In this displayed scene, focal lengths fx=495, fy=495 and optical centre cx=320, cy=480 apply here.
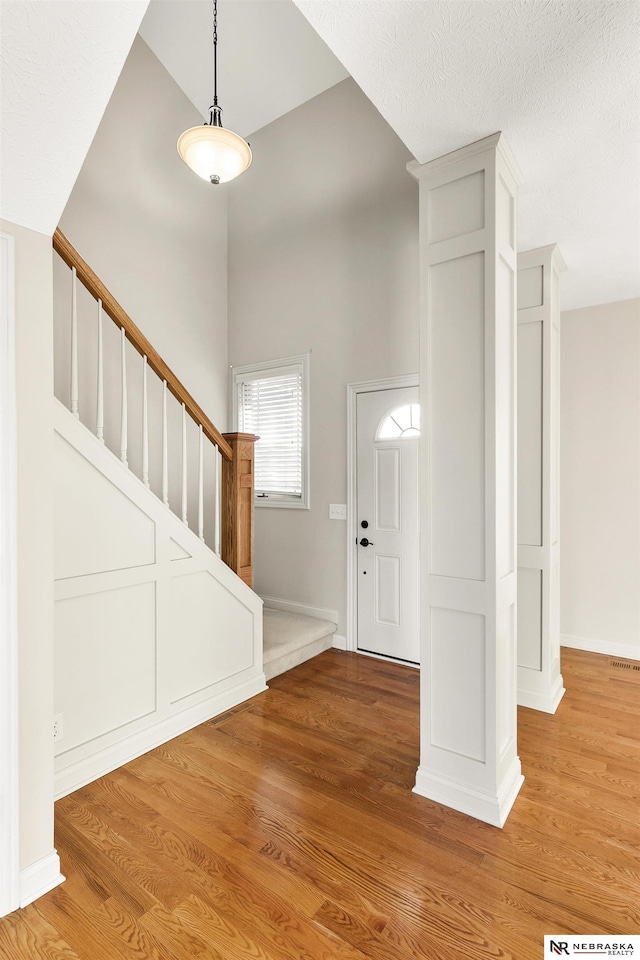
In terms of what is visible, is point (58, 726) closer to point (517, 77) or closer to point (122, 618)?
point (122, 618)

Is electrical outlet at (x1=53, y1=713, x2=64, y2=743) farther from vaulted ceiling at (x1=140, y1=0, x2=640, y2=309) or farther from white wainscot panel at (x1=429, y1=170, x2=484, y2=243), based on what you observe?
vaulted ceiling at (x1=140, y1=0, x2=640, y2=309)

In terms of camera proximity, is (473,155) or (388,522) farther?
(388,522)

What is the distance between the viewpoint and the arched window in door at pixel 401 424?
369 cm

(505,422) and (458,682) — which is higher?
(505,422)

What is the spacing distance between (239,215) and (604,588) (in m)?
4.68

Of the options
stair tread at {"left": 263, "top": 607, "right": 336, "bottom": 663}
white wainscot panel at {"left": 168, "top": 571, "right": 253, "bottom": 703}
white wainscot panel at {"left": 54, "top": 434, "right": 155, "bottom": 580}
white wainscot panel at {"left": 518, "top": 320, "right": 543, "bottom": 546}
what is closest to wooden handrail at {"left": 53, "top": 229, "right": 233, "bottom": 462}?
white wainscot panel at {"left": 54, "top": 434, "right": 155, "bottom": 580}

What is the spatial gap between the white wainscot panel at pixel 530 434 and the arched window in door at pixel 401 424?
0.77 m

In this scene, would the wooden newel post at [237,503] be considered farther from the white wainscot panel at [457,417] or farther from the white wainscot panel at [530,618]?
the white wainscot panel at [530,618]

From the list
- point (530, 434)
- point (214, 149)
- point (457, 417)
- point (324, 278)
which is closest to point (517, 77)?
point (457, 417)

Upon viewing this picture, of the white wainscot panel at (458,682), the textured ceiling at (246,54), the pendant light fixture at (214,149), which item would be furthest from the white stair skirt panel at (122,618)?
the textured ceiling at (246,54)

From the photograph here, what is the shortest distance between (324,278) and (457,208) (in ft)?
7.17

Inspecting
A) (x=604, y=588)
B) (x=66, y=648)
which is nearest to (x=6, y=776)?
(x=66, y=648)

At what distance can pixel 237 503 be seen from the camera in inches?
124

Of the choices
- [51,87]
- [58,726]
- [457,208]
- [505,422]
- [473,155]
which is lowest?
[58,726]
